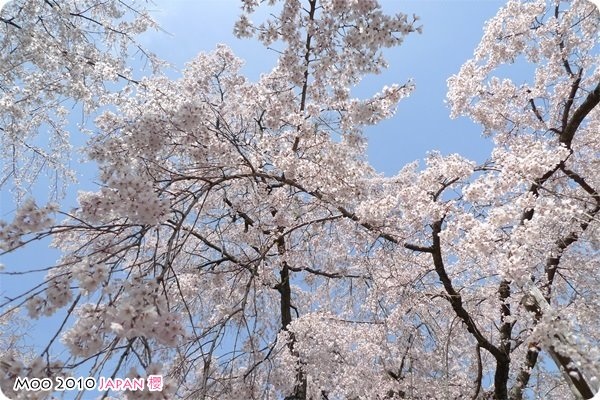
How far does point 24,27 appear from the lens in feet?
13.2

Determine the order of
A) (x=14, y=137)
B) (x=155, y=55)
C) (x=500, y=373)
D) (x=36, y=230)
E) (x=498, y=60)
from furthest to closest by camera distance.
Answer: (x=498, y=60)
(x=155, y=55)
(x=500, y=373)
(x=14, y=137)
(x=36, y=230)

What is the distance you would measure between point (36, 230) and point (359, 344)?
4883 millimetres

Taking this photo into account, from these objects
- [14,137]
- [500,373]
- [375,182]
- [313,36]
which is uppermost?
[375,182]

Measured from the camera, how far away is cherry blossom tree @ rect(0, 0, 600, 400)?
2506 millimetres

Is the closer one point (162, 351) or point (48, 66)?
point (48, 66)

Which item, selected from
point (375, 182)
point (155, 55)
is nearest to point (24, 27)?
point (155, 55)

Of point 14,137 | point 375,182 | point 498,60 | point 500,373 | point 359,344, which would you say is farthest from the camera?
point 375,182

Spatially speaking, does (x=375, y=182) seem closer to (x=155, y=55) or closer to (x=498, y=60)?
(x=498, y=60)

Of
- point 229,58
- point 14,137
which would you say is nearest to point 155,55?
point 14,137

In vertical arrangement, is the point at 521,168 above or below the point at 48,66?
below

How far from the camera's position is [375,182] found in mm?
7613

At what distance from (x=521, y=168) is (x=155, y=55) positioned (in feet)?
13.8

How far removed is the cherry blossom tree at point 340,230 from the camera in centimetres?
251

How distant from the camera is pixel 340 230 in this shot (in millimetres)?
6773
